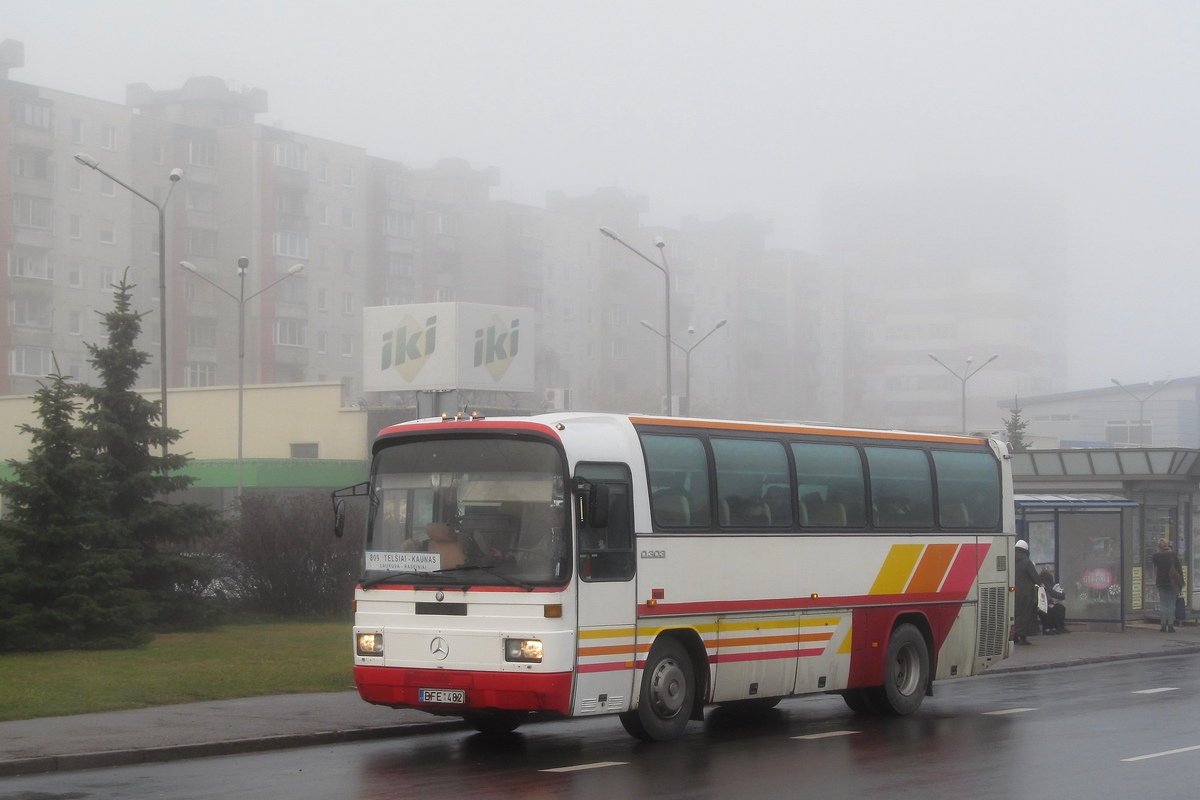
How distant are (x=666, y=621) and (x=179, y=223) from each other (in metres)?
85.7

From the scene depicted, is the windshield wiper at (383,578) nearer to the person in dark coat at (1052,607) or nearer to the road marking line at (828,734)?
the road marking line at (828,734)

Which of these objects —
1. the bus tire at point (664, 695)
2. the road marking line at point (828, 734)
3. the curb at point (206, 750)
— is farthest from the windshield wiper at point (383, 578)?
the road marking line at point (828, 734)

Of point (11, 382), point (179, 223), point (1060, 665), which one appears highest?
point (179, 223)

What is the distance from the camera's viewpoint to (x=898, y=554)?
52.2ft

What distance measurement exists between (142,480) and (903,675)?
13.3 meters

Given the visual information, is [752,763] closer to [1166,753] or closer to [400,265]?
[1166,753]

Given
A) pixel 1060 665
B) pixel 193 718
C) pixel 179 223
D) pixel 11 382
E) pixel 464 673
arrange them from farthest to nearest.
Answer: pixel 179 223, pixel 11 382, pixel 1060 665, pixel 193 718, pixel 464 673

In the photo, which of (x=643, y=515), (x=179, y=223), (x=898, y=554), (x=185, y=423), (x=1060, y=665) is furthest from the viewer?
(x=179, y=223)

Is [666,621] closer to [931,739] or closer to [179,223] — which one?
[931,739]

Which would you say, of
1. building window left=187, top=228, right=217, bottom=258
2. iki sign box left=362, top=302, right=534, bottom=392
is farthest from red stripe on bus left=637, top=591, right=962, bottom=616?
building window left=187, top=228, right=217, bottom=258

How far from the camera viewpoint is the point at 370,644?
1275 centimetres

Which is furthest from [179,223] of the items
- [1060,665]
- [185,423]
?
[1060,665]

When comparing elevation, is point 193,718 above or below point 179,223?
below

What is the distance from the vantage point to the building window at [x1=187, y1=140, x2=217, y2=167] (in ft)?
308
